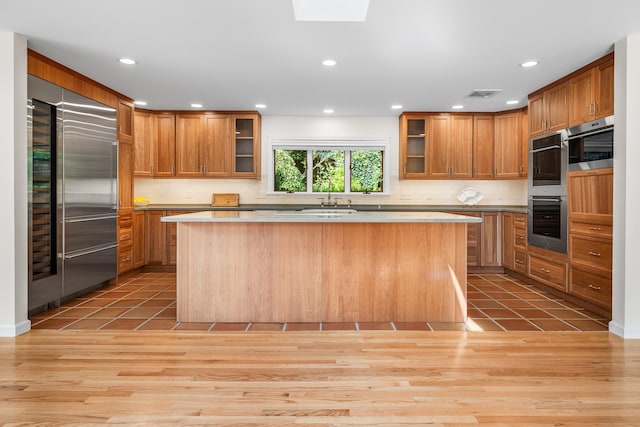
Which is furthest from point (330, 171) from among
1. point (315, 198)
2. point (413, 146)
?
point (413, 146)

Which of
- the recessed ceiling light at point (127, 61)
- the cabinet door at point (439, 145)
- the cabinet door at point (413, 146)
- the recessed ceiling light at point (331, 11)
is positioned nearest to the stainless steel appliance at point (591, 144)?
the cabinet door at point (439, 145)

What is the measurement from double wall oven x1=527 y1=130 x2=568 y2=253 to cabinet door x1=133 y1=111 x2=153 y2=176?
4.98 metres

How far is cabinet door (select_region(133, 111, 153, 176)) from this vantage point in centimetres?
579

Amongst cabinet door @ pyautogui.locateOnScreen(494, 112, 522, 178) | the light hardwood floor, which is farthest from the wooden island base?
cabinet door @ pyautogui.locateOnScreen(494, 112, 522, 178)

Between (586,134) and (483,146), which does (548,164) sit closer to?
(586,134)

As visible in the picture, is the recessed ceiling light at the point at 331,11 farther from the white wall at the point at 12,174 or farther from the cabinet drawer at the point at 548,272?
the cabinet drawer at the point at 548,272

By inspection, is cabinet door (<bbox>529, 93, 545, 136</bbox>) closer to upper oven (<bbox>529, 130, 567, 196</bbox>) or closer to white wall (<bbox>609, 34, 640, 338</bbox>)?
upper oven (<bbox>529, 130, 567, 196</bbox>)

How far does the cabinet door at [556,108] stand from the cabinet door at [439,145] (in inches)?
60.3

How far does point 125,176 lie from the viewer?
16.5ft

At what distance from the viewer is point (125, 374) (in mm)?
2422

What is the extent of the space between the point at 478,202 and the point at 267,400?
502cm

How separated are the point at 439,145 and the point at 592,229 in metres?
2.61

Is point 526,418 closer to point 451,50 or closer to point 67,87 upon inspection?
point 451,50

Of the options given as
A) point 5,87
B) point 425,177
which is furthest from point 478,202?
point 5,87
